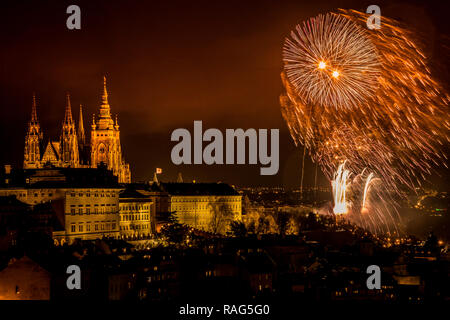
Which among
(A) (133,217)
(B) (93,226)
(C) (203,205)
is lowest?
(B) (93,226)

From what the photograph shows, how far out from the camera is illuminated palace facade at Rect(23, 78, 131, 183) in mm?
80188

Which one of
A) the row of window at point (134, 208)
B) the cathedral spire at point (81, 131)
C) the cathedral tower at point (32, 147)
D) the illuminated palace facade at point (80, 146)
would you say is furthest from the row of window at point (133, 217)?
the cathedral spire at point (81, 131)

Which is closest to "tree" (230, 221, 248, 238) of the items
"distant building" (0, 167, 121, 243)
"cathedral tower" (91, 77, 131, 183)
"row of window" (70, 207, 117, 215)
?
"distant building" (0, 167, 121, 243)

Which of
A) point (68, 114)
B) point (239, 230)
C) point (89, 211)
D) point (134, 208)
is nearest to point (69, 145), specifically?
point (68, 114)

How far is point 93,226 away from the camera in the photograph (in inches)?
2267

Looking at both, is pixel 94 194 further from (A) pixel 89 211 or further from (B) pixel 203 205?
(B) pixel 203 205

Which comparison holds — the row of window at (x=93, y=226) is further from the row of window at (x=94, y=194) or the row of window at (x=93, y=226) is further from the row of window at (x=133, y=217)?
the row of window at (x=133, y=217)

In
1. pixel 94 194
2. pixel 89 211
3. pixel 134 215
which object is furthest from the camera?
pixel 134 215

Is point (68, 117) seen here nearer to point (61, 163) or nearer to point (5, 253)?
point (61, 163)

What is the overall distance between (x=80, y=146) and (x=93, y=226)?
106 feet

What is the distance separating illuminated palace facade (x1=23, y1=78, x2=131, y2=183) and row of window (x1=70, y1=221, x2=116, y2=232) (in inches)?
828

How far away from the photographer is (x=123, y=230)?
61.9 meters

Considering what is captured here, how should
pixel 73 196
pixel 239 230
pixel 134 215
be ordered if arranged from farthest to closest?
pixel 239 230 < pixel 134 215 < pixel 73 196

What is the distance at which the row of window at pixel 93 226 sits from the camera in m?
55.8
